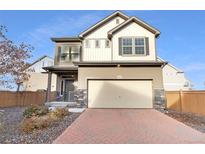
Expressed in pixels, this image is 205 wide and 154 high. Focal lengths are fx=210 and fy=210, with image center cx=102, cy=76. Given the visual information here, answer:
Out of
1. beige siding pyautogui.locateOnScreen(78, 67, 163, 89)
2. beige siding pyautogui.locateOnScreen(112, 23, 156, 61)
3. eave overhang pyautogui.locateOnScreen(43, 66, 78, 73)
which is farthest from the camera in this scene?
eave overhang pyautogui.locateOnScreen(43, 66, 78, 73)

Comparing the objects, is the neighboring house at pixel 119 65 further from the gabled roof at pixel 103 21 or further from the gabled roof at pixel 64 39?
the gabled roof at pixel 64 39

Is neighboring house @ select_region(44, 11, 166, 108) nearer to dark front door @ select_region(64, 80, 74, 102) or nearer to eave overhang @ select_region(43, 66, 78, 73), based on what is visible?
eave overhang @ select_region(43, 66, 78, 73)

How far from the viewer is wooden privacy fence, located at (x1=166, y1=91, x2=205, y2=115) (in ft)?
43.7

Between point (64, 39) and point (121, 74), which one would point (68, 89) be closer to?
point (64, 39)

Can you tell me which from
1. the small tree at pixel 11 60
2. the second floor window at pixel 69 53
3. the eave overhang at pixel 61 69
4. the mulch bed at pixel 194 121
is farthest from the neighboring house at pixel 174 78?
the small tree at pixel 11 60

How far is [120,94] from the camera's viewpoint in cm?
1554

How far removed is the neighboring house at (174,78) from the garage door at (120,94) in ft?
52.4

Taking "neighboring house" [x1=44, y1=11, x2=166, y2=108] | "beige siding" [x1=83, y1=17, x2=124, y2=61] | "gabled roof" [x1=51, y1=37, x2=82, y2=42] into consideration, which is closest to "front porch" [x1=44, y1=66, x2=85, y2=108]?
"neighboring house" [x1=44, y1=11, x2=166, y2=108]

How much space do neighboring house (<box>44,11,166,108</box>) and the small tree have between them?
3.43 metres

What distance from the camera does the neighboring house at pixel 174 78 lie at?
3050 cm

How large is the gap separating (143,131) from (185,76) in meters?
26.7

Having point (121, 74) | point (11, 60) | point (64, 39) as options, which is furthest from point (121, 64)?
point (11, 60)

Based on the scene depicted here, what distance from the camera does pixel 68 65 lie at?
60.3 ft
